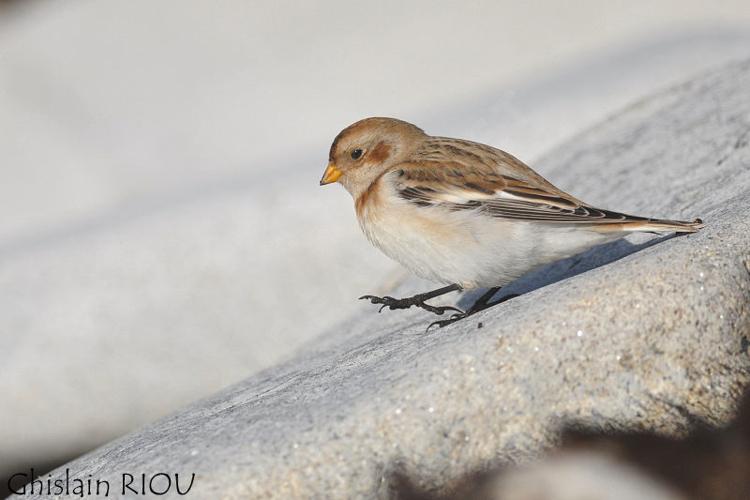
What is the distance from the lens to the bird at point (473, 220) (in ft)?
12.1

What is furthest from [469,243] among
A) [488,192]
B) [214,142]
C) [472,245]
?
[214,142]

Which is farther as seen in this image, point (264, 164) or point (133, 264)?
point (264, 164)

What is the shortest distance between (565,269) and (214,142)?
15.5ft

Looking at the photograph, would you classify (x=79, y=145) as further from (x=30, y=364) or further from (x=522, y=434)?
(x=522, y=434)

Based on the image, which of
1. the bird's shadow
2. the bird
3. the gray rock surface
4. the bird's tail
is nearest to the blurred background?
the bird's shadow

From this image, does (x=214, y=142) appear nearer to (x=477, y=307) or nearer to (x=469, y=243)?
(x=477, y=307)

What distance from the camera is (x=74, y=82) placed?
927cm

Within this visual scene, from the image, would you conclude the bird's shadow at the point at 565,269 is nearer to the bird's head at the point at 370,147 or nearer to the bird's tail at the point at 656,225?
the bird's tail at the point at 656,225

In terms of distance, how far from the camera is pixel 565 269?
4.32m

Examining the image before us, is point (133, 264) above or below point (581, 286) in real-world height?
above

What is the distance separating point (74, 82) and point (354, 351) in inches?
245

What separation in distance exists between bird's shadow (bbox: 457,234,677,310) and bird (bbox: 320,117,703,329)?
0.23 meters

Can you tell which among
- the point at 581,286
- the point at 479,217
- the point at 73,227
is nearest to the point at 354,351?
the point at 479,217

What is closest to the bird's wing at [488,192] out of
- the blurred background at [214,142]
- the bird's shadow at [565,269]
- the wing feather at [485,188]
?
the wing feather at [485,188]
